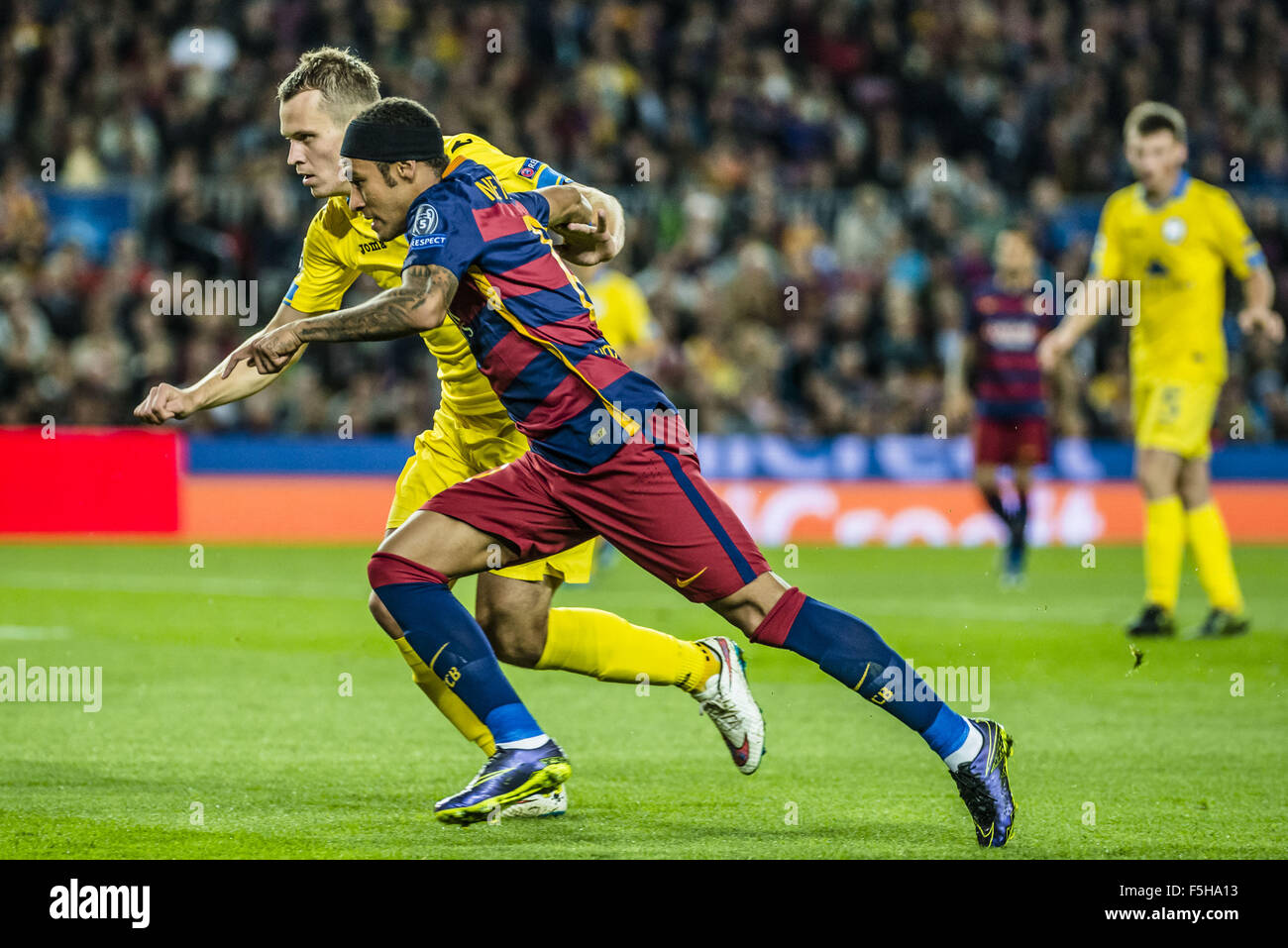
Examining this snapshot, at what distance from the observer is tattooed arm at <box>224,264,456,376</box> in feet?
15.5

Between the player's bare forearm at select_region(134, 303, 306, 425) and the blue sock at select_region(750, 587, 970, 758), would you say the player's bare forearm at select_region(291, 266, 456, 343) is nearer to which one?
the player's bare forearm at select_region(134, 303, 306, 425)

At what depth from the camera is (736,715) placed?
582 centimetres

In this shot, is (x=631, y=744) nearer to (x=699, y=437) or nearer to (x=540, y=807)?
(x=540, y=807)

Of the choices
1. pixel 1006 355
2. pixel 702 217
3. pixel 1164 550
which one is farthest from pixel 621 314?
pixel 702 217

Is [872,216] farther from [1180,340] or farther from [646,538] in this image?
[646,538]

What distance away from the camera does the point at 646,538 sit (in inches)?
200

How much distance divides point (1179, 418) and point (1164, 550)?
699 mm

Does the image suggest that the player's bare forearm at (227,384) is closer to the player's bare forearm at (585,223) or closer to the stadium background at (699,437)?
the player's bare forearm at (585,223)

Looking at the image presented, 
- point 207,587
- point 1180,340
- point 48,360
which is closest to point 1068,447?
point 1180,340

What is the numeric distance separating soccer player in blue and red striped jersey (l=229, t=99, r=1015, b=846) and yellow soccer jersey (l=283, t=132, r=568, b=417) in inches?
16.3

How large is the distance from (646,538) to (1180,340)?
5.72 m

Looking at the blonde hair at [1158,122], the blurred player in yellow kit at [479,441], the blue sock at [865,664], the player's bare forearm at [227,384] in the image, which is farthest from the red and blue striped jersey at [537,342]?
the blonde hair at [1158,122]

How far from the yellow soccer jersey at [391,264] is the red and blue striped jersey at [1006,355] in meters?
8.01

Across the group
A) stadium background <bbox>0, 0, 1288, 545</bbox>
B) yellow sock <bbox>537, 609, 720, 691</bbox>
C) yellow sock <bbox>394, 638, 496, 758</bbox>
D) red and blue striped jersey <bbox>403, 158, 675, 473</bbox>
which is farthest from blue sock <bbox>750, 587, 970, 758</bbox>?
stadium background <bbox>0, 0, 1288, 545</bbox>
